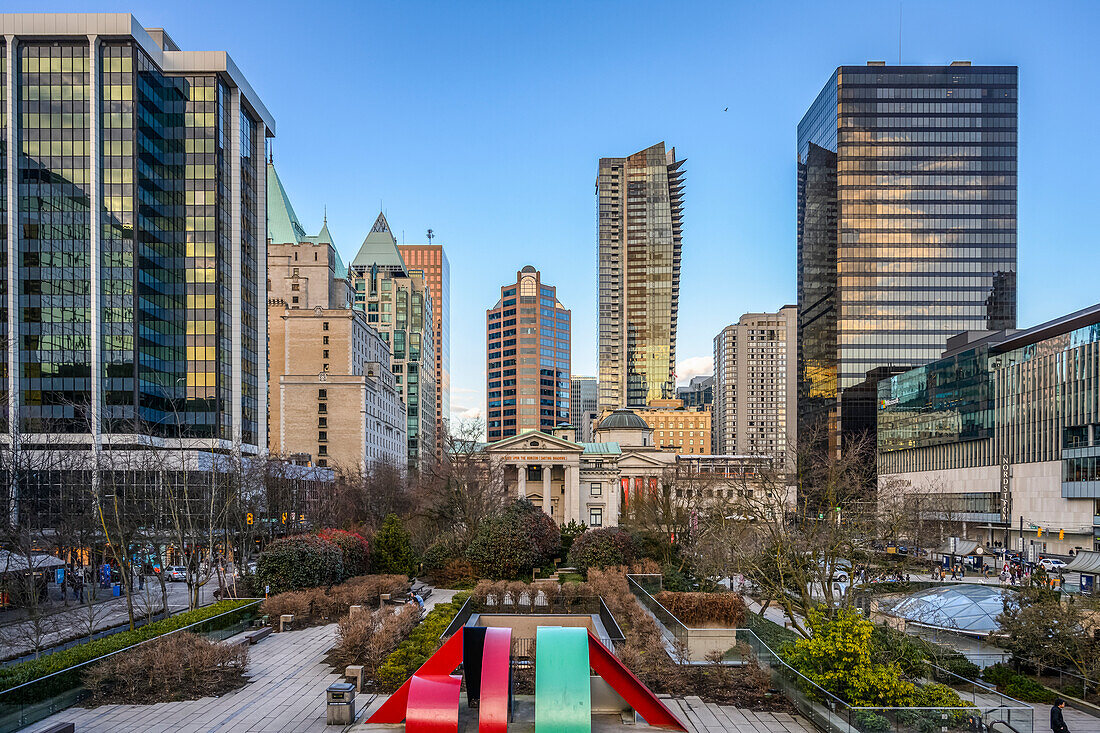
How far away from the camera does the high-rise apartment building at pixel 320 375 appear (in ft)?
357

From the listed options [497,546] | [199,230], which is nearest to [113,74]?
[199,230]

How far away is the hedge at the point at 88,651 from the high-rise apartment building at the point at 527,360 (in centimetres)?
14419

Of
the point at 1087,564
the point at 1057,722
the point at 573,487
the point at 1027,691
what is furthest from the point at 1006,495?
the point at 1057,722

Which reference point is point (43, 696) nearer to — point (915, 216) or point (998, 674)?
point (998, 674)

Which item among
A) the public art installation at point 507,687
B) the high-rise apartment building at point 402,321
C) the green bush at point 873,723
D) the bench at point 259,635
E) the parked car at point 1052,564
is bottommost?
the parked car at point 1052,564

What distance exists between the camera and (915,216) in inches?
4811

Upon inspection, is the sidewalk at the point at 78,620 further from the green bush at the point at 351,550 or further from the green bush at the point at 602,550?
the green bush at the point at 602,550

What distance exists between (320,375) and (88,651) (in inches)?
3604

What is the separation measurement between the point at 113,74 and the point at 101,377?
30.6 metres

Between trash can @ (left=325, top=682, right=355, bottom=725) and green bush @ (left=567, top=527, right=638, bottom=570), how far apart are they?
2516cm

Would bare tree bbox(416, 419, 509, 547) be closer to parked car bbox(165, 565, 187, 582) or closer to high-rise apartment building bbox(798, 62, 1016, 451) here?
parked car bbox(165, 565, 187, 582)

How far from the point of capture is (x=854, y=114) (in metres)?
125

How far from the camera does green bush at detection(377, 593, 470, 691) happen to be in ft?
67.8

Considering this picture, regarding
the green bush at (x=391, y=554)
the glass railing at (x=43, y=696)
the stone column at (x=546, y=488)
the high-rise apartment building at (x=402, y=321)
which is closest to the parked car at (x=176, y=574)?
the green bush at (x=391, y=554)
